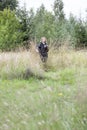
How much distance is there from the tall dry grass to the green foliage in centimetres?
1103

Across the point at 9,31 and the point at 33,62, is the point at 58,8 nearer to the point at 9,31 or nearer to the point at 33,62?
the point at 9,31

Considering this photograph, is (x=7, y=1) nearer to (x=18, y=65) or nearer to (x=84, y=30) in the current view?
(x=84, y=30)

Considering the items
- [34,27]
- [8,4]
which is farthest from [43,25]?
[8,4]

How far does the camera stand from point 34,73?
31.9 feet

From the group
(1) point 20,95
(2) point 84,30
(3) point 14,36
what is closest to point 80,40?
(2) point 84,30

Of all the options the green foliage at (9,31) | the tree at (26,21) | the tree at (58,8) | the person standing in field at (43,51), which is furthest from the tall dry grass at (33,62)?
the tree at (58,8)

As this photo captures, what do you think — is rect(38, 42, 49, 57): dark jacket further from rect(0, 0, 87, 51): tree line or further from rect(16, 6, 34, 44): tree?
rect(16, 6, 34, 44): tree

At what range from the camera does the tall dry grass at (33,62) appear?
9773 millimetres

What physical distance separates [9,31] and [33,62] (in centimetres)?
1620

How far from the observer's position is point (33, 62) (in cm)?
1080

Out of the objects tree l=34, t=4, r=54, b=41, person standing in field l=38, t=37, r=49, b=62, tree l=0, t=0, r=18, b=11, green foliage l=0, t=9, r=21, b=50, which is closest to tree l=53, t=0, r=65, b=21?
tree l=34, t=4, r=54, b=41

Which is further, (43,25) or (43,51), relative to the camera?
(43,25)

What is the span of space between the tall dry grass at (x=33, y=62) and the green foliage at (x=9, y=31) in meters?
11.0

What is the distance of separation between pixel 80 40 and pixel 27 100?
79.6 ft
